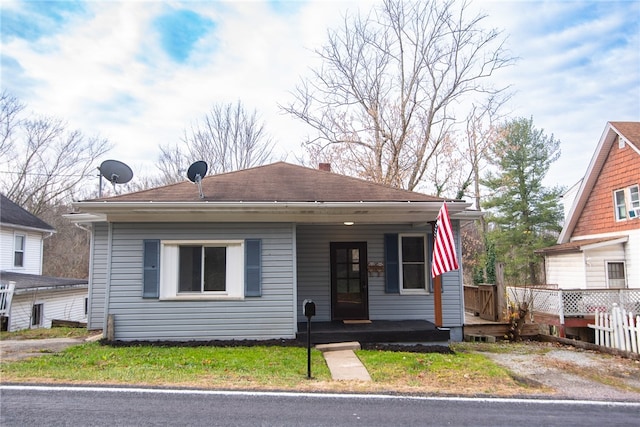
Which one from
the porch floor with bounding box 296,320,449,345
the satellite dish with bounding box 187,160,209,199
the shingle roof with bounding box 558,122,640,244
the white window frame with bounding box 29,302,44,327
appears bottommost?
the white window frame with bounding box 29,302,44,327

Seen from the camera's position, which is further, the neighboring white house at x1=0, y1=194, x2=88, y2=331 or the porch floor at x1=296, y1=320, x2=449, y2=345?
the neighboring white house at x1=0, y1=194, x2=88, y2=331

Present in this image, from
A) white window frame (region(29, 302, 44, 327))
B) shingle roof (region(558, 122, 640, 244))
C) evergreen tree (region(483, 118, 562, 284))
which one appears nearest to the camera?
shingle roof (region(558, 122, 640, 244))

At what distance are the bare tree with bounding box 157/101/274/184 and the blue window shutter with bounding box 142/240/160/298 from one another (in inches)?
677

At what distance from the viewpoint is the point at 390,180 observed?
2111cm

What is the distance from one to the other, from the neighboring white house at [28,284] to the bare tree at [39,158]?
6.14m

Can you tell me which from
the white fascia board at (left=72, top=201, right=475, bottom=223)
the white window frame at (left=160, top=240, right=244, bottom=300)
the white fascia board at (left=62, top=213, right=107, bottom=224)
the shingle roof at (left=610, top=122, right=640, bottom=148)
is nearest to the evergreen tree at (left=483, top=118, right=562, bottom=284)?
the shingle roof at (left=610, top=122, right=640, bottom=148)

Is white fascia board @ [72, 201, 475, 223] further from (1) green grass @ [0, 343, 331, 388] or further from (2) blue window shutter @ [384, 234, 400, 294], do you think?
(1) green grass @ [0, 343, 331, 388]

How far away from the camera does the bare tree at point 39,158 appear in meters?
24.4

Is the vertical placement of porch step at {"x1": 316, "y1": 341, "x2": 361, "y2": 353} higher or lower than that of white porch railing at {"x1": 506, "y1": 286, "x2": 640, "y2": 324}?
lower

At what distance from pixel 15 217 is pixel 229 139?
454 inches

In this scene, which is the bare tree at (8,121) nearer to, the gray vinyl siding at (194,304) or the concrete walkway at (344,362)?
the gray vinyl siding at (194,304)

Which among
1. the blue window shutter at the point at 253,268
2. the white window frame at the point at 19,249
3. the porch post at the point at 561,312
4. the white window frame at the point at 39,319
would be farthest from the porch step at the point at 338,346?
the white window frame at the point at 19,249

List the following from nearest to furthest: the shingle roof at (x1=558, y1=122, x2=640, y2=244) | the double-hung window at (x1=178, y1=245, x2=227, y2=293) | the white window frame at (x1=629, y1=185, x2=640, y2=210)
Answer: the double-hung window at (x1=178, y1=245, x2=227, y2=293)
the white window frame at (x1=629, y1=185, x2=640, y2=210)
the shingle roof at (x1=558, y1=122, x2=640, y2=244)

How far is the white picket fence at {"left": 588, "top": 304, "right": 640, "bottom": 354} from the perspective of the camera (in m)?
8.70
